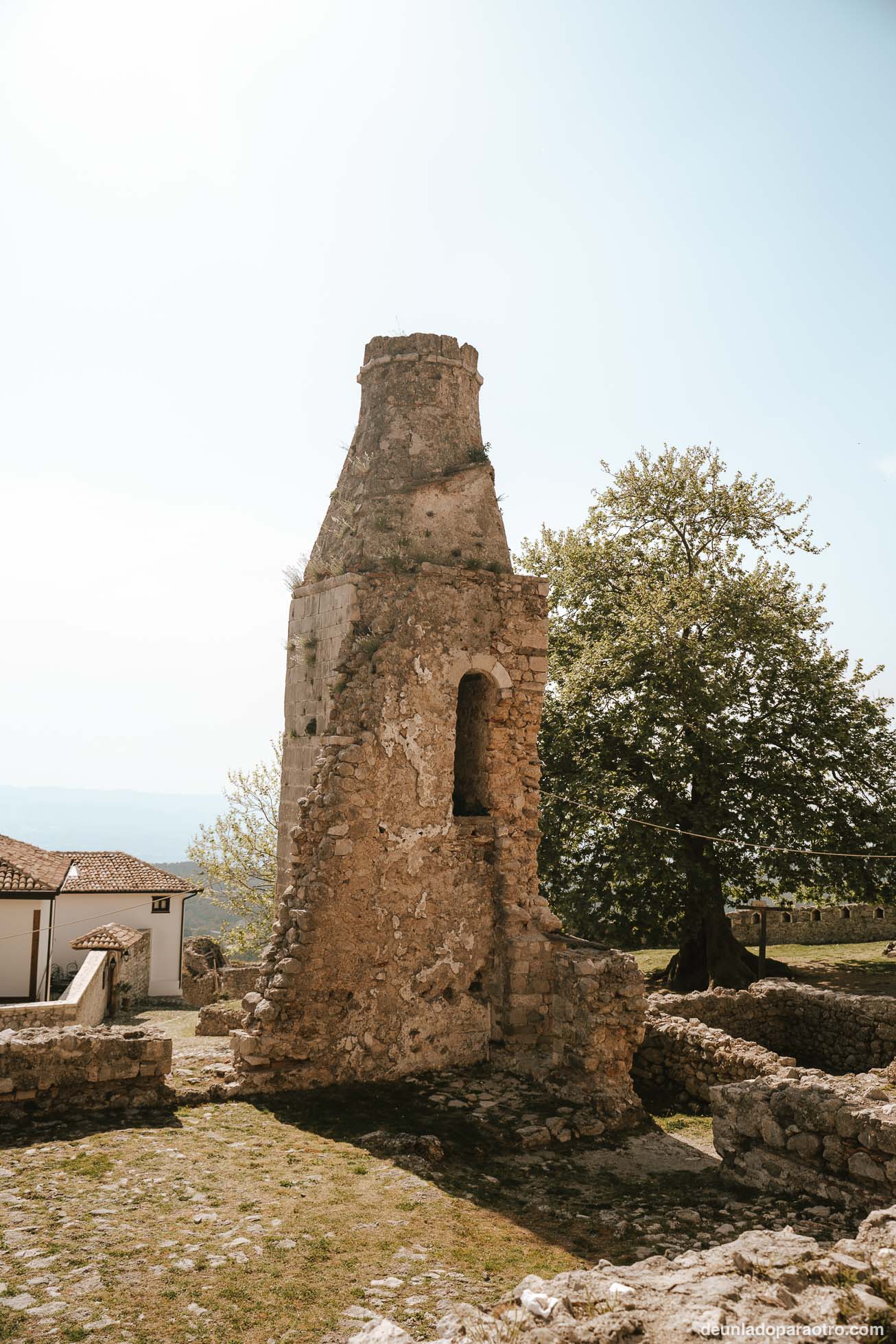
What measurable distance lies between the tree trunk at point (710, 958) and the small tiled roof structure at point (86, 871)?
49.2 feet

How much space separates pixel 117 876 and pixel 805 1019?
82.8 ft

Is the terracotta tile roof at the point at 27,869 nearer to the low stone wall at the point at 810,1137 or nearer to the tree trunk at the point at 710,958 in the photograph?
the tree trunk at the point at 710,958

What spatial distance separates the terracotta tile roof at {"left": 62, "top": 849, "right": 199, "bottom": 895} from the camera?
3216 centimetres

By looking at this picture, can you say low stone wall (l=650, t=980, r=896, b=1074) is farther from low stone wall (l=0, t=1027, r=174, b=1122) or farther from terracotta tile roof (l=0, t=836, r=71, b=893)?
terracotta tile roof (l=0, t=836, r=71, b=893)

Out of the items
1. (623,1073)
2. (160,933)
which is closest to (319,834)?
(623,1073)

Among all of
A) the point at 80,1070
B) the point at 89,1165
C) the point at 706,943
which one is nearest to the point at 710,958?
the point at 706,943

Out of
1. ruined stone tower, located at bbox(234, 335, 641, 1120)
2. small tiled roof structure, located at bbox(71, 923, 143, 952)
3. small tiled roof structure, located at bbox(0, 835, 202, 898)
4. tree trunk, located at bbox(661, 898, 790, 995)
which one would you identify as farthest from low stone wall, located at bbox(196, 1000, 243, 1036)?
small tiled roof structure, located at bbox(71, 923, 143, 952)

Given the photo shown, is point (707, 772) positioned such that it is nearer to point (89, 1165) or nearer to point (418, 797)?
point (418, 797)

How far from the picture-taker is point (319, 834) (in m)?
10.6

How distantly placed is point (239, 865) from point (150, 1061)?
20573 millimetres

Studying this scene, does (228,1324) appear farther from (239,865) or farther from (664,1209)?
(239,865)

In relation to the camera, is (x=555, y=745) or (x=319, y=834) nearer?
(x=319, y=834)

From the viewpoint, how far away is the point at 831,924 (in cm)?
2764

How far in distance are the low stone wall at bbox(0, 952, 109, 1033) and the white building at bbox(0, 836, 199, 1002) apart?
4.41 feet
